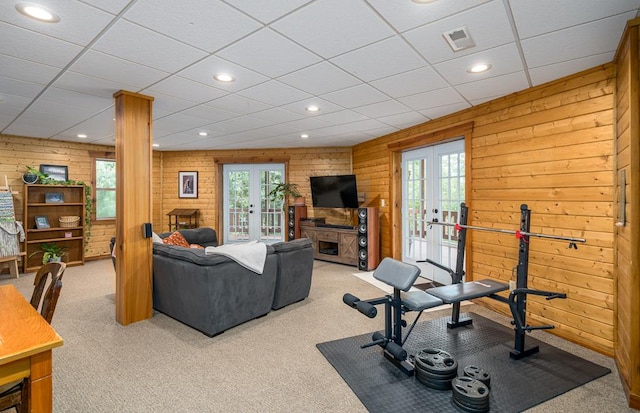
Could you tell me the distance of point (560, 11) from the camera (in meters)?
2.03

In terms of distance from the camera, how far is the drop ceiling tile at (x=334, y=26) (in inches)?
77.6

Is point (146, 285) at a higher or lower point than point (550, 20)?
lower

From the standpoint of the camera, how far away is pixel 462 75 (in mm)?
3076

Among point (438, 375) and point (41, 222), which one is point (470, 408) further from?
point (41, 222)

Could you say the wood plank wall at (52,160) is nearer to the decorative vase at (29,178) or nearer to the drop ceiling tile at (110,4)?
→ the decorative vase at (29,178)

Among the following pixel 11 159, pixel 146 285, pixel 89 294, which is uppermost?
pixel 11 159

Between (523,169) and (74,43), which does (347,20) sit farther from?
(523,169)

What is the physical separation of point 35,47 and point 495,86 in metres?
4.17

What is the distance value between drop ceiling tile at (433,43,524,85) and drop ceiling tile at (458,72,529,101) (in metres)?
0.12

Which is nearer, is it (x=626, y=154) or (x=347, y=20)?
(x=347, y=20)

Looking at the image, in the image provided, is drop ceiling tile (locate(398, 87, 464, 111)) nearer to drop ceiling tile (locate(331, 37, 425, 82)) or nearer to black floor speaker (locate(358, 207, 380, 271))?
drop ceiling tile (locate(331, 37, 425, 82))

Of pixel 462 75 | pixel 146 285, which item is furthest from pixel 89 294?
pixel 462 75

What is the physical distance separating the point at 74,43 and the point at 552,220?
4.49 meters

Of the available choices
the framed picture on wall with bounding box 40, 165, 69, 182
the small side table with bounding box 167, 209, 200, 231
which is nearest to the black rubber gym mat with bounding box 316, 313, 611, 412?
the small side table with bounding box 167, 209, 200, 231
